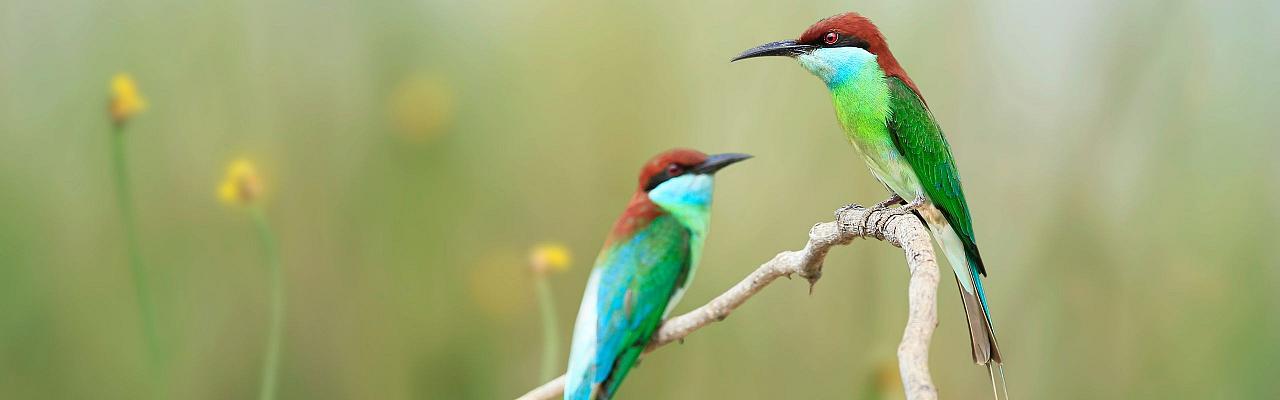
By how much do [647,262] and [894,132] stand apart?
368 mm

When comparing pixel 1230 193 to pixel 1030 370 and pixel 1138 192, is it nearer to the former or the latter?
pixel 1138 192

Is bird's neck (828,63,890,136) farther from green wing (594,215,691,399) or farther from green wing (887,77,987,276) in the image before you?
green wing (594,215,691,399)

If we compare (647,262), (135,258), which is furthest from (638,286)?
(135,258)

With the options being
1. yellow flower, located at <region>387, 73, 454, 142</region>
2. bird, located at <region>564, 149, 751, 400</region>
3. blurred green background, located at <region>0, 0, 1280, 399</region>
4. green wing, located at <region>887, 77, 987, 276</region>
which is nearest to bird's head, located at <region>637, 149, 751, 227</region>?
bird, located at <region>564, 149, 751, 400</region>

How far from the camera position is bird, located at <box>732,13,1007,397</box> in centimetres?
114

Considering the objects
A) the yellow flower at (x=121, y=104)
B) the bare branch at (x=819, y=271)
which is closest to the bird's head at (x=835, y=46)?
the bare branch at (x=819, y=271)

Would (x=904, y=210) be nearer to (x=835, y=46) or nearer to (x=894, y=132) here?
(x=894, y=132)

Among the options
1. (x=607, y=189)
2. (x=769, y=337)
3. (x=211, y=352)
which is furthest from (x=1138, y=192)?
(x=211, y=352)

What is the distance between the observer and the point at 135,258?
1.50 metres

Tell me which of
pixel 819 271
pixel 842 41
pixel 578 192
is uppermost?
pixel 842 41

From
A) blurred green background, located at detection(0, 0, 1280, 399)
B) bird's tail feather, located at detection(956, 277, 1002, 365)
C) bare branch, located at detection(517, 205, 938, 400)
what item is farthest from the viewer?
blurred green background, located at detection(0, 0, 1280, 399)

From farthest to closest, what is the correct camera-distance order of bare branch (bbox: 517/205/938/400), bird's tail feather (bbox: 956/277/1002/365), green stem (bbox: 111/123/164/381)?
1. green stem (bbox: 111/123/164/381)
2. bird's tail feather (bbox: 956/277/1002/365)
3. bare branch (bbox: 517/205/938/400)

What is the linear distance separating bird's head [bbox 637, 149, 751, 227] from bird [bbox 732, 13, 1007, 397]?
19 centimetres

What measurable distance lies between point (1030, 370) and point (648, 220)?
117 cm
